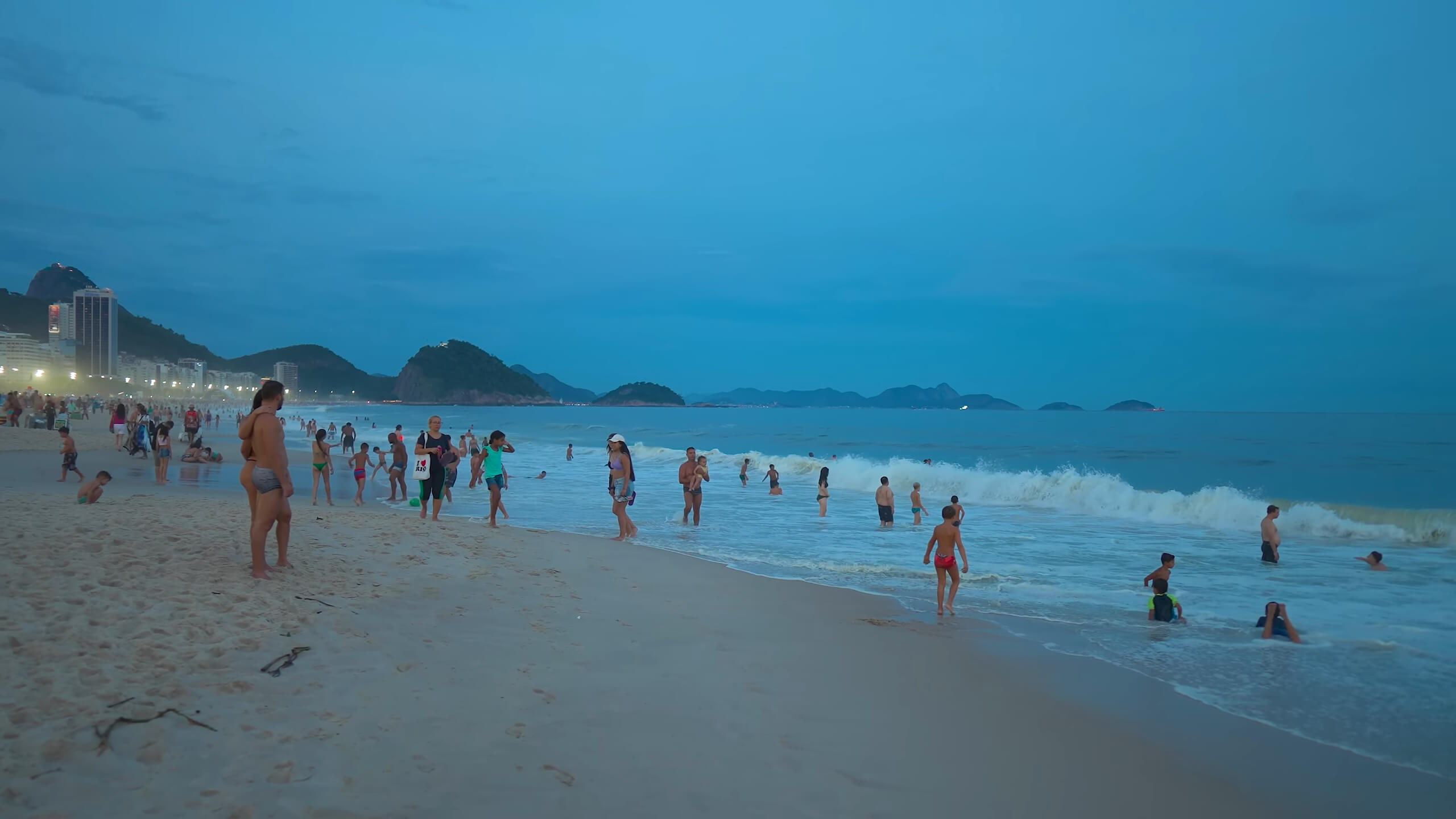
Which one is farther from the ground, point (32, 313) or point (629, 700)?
point (32, 313)

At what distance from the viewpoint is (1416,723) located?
21.1 feet

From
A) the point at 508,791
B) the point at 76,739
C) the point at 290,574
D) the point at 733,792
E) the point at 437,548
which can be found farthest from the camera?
the point at 437,548

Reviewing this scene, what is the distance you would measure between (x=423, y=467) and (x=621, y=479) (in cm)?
354

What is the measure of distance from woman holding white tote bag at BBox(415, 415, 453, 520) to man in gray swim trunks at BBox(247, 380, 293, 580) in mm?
Answer: 6587

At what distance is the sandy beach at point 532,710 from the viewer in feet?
13.1

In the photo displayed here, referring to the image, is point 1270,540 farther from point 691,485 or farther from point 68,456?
point 68,456

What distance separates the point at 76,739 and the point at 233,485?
59.2ft

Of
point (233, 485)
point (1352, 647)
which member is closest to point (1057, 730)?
point (1352, 647)

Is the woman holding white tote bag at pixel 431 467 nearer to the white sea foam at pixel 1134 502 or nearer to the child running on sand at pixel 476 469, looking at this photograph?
the child running on sand at pixel 476 469

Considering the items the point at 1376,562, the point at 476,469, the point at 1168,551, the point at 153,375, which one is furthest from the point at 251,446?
the point at 153,375

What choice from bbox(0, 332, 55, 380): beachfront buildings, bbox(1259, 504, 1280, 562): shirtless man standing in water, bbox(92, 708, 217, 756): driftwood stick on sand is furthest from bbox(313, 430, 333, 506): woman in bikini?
bbox(0, 332, 55, 380): beachfront buildings

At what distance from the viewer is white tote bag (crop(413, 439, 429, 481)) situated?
13.7 meters

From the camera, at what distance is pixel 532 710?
17.1 ft

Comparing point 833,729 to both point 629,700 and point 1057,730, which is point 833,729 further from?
point 1057,730
